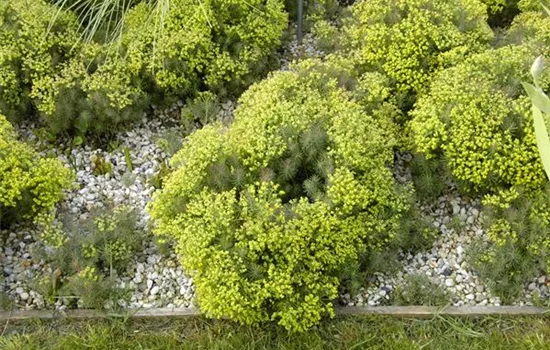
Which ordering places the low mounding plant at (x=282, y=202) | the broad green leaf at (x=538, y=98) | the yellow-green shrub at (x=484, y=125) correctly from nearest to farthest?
the broad green leaf at (x=538, y=98), the low mounding plant at (x=282, y=202), the yellow-green shrub at (x=484, y=125)

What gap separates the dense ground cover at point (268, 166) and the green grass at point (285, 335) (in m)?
0.13

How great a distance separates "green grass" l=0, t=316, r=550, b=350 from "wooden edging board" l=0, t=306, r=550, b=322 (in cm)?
3

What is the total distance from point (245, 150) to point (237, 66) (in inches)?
37.8

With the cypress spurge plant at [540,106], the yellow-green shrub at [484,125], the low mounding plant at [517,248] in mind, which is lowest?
the low mounding plant at [517,248]

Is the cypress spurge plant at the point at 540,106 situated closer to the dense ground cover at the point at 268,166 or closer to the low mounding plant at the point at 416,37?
the dense ground cover at the point at 268,166

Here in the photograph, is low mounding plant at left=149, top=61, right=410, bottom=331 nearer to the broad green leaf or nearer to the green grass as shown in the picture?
the green grass

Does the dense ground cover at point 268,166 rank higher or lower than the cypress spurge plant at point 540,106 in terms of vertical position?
lower

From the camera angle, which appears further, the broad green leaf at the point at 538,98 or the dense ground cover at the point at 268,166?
the dense ground cover at the point at 268,166

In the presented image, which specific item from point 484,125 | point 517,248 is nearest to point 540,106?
point 484,125

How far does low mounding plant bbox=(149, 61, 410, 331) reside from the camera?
349 centimetres

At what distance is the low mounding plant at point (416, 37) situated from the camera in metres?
4.30

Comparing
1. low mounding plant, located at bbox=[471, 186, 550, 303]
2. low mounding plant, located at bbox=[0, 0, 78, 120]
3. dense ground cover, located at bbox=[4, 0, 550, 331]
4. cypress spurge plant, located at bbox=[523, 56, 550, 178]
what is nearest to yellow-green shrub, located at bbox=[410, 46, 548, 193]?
dense ground cover, located at bbox=[4, 0, 550, 331]

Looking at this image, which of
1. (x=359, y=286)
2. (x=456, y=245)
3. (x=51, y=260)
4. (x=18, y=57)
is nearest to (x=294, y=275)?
(x=359, y=286)

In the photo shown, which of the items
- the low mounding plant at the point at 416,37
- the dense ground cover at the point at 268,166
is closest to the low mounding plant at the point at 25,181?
the dense ground cover at the point at 268,166
